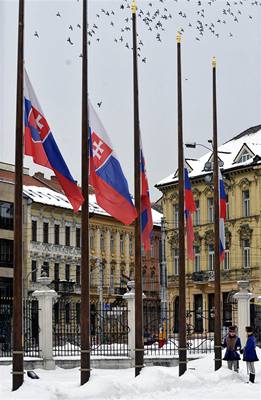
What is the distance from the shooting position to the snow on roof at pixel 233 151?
7056 centimetres

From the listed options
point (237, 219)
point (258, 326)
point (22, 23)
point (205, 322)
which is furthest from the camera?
point (237, 219)

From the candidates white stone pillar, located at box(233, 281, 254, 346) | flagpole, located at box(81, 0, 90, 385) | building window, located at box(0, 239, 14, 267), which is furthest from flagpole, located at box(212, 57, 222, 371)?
building window, located at box(0, 239, 14, 267)

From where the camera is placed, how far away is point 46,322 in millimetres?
31188

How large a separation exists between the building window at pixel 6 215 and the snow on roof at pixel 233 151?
13.3 m

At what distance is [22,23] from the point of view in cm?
2116

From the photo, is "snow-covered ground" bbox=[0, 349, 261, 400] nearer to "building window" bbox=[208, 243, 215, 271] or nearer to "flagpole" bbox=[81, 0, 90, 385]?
"flagpole" bbox=[81, 0, 90, 385]

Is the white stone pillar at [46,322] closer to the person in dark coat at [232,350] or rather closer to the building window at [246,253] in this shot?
the person in dark coat at [232,350]

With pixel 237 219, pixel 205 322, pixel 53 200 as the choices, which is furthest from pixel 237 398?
pixel 53 200

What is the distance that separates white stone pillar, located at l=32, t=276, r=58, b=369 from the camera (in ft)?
101

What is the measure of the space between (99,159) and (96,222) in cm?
6078

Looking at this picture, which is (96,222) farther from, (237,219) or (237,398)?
(237,398)

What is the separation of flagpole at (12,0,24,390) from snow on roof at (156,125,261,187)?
4926 cm

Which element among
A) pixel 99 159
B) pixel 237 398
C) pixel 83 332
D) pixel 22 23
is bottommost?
pixel 237 398

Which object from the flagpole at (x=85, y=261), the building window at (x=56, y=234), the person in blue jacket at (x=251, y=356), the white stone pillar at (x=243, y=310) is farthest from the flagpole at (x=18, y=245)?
the building window at (x=56, y=234)
